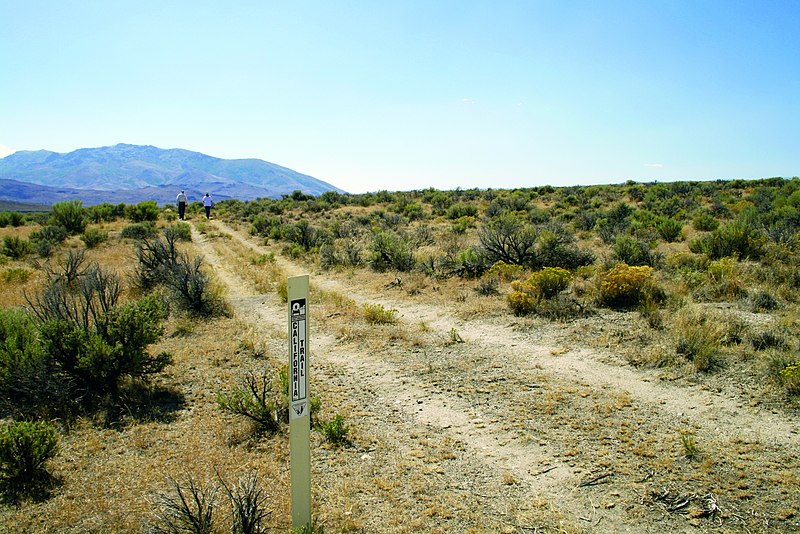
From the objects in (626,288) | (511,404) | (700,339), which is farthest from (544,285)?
(511,404)

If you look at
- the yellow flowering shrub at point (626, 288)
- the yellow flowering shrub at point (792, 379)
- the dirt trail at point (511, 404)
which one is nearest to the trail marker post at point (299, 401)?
the dirt trail at point (511, 404)

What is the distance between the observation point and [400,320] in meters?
10.7

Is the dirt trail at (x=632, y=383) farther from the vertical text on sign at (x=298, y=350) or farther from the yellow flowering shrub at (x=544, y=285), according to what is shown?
the vertical text on sign at (x=298, y=350)

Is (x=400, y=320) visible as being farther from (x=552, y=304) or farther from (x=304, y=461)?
(x=304, y=461)

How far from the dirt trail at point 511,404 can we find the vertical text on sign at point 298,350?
227 centimetres

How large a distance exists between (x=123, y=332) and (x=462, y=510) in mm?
5680

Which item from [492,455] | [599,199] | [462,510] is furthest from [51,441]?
[599,199]

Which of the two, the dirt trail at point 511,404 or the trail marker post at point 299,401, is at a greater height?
the trail marker post at point 299,401

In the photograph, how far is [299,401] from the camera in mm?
3668

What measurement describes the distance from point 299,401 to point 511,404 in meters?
3.78

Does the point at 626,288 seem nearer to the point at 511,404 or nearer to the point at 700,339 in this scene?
the point at 700,339

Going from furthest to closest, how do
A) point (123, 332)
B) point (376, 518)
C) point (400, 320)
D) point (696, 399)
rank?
point (400, 320), point (123, 332), point (696, 399), point (376, 518)

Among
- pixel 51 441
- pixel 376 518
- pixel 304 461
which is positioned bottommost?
pixel 376 518

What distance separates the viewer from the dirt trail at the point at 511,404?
4785mm
